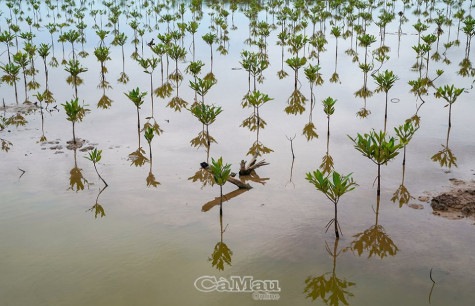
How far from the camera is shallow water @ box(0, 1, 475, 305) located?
22.5 ft

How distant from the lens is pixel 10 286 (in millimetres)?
6824

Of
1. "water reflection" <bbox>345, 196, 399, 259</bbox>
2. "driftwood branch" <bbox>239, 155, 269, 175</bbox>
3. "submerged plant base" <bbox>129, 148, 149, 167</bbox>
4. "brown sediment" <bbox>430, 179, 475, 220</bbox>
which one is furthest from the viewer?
"submerged plant base" <bbox>129, 148, 149, 167</bbox>

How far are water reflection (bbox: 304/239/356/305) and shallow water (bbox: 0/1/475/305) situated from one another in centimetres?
9

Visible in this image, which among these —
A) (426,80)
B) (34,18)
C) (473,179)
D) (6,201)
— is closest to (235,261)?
(6,201)

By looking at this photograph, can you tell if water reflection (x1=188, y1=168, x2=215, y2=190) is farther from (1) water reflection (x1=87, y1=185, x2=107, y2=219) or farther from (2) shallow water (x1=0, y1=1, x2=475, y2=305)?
(1) water reflection (x1=87, y1=185, x2=107, y2=219)

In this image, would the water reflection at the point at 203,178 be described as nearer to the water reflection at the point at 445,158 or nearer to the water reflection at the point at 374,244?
the water reflection at the point at 374,244

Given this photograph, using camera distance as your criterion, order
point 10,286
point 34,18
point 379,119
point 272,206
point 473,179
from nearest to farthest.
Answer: point 10,286
point 272,206
point 473,179
point 379,119
point 34,18

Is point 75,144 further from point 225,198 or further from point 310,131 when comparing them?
point 310,131

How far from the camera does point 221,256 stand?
7.79 m

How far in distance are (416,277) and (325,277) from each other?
59.7 inches

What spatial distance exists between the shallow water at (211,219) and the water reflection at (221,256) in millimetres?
78

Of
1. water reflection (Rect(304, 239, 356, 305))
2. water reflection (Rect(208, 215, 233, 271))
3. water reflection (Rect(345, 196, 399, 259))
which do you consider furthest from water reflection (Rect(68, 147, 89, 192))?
water reflection (Rect(345, 196, 399, 259))

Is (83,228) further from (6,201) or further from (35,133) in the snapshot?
(35,133)

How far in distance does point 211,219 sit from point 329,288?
3.27 metres
